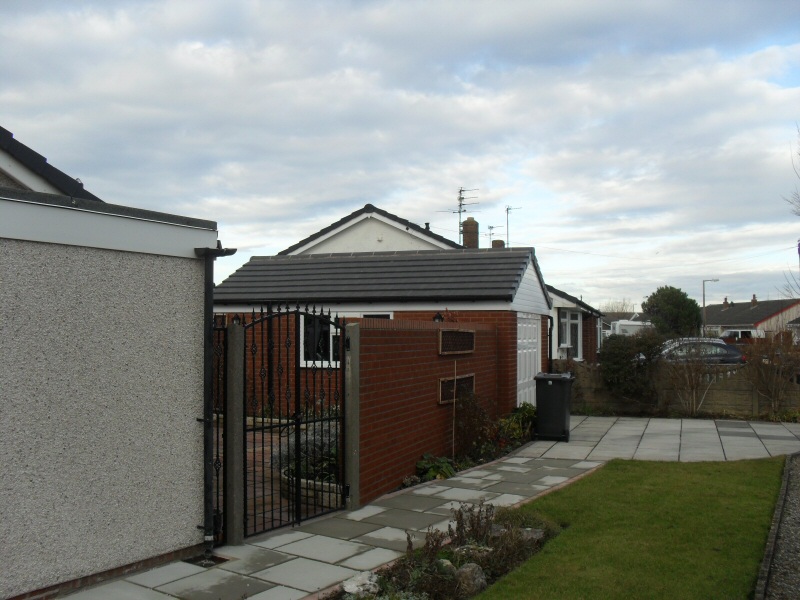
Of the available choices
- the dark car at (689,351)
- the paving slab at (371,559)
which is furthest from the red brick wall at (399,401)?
the dark car at (689,351)

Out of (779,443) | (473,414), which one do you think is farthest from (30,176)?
(779,443)

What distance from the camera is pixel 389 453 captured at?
8805mm

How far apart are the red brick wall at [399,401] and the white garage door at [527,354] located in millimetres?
3608

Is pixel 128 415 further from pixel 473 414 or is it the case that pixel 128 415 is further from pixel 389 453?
pixel 473 414

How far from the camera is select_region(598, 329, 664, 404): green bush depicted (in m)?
16.9

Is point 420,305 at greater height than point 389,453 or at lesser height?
greater

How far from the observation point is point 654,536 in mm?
6680

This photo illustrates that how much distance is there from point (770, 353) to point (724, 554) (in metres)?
11.3

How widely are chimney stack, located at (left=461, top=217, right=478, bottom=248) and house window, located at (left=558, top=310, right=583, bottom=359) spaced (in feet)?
13.3

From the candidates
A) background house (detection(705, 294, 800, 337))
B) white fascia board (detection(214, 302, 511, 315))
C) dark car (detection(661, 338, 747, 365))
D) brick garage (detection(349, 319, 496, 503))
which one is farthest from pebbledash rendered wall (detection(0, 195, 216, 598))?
background house (detection(705, 294, 800, 337))

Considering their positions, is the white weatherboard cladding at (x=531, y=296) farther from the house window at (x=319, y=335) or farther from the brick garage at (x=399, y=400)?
the house window at (x=319, y=335)

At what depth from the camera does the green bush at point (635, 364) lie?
1688 cm

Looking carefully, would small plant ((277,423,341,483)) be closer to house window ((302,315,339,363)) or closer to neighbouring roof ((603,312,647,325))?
house window ((302,315,339,363))

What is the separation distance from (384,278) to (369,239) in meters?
9.69
